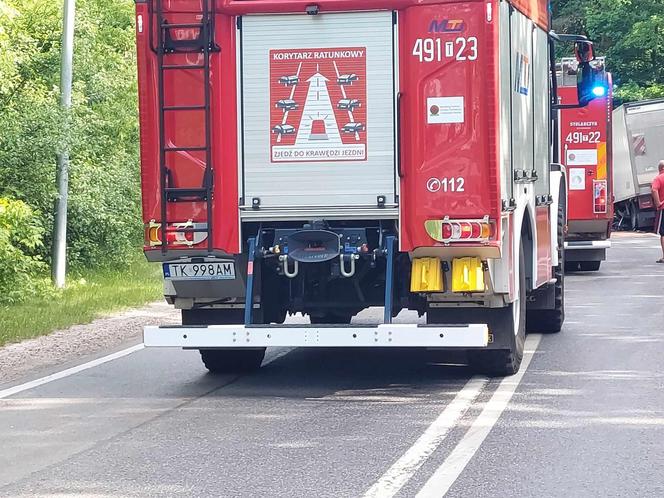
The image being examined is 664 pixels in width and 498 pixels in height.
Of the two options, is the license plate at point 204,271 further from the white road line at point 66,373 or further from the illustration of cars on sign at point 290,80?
the white road line at point 66,373

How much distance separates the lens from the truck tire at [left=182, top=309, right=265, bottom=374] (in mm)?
10586

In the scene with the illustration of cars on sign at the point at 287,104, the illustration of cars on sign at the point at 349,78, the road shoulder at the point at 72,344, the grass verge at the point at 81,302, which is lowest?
the road shoulder at the point at 72,344

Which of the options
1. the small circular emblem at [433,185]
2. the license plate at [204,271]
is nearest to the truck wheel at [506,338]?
the small circular emblem at [433,185]

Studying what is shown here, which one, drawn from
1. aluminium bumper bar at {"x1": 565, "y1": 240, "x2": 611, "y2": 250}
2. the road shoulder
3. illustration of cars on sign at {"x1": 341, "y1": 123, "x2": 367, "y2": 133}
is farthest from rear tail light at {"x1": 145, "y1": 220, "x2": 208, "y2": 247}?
aluminium bumper bar at {"x1": 565, "y1": 240, "x2": 611, "y2": 250}

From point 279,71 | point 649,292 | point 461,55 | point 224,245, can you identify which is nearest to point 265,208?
point 224,245

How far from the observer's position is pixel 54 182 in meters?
19.3

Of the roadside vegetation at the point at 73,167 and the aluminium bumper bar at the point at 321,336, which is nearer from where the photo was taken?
the aluminium bumper bar at the point at 321,336

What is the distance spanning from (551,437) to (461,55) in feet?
9.60

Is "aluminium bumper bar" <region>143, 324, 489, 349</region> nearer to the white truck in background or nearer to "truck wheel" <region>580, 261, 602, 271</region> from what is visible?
"truck wheel" <region>580, 261, 602, 271</region>

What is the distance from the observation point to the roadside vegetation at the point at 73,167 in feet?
56.3

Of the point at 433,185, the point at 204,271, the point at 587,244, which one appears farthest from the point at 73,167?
the point at 433,185

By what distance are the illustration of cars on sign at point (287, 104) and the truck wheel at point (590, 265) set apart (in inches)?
548

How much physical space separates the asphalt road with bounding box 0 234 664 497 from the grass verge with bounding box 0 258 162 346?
7.61 feet

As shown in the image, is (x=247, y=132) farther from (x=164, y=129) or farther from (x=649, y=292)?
(x=649, y=292)
